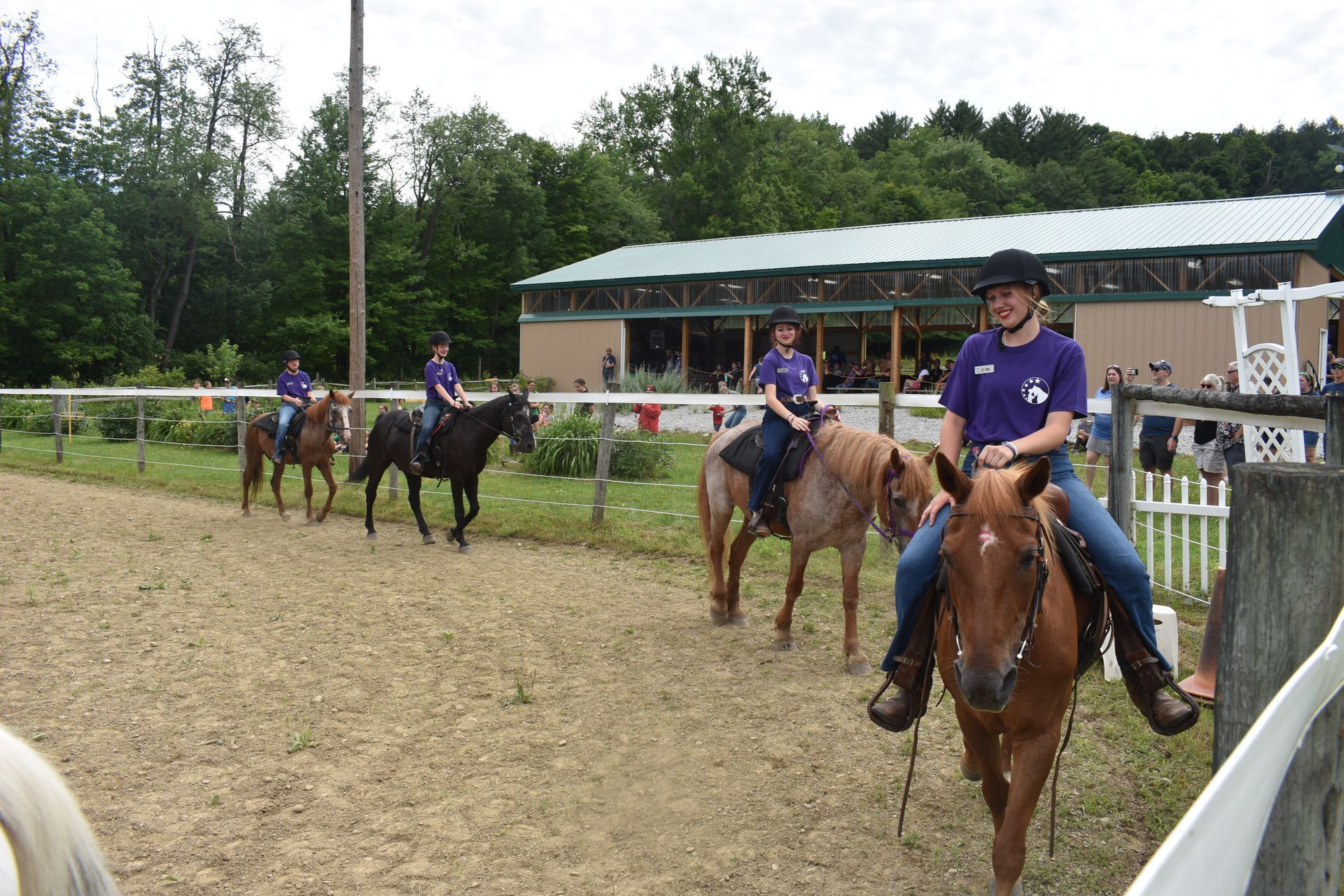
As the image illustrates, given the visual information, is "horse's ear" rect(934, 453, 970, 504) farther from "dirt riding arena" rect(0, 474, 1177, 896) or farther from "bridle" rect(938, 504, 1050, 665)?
"dirt riding arena" rect(0, 474, 1177, 896)

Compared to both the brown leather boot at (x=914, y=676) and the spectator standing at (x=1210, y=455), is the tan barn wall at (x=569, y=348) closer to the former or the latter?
the spectator standing at (x=1210, y=455)

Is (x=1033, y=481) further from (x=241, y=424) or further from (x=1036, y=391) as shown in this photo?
(x=241, y=424)

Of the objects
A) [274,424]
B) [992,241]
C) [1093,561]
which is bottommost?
[1093,561]

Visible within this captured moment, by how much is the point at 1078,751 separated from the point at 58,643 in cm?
652

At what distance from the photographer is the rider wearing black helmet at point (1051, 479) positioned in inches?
125

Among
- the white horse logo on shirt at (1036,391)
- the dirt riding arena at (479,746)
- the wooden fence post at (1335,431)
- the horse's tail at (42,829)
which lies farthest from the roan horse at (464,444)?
the horse's tail at (42,829)

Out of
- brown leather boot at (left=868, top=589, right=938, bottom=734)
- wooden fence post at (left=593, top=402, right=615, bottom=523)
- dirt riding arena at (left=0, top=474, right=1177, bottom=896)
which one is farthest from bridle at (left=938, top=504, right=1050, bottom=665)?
wooden fence post at (left=593, top=402, right=615, bottom=523)

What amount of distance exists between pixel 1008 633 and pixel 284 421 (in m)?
11.3

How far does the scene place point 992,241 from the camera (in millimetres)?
29203

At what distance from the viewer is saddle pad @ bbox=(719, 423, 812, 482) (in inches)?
251

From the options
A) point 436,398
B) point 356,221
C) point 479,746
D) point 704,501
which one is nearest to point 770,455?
point 704,501

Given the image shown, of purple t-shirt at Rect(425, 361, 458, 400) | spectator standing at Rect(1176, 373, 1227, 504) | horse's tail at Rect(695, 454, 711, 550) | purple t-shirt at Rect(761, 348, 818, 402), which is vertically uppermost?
purple t-shirt at Rect(425, 361, 458, 400)

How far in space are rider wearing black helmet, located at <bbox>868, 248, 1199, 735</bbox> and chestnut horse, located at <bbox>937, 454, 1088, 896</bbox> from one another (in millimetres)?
157

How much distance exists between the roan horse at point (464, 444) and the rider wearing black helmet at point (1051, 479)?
22.5ft
